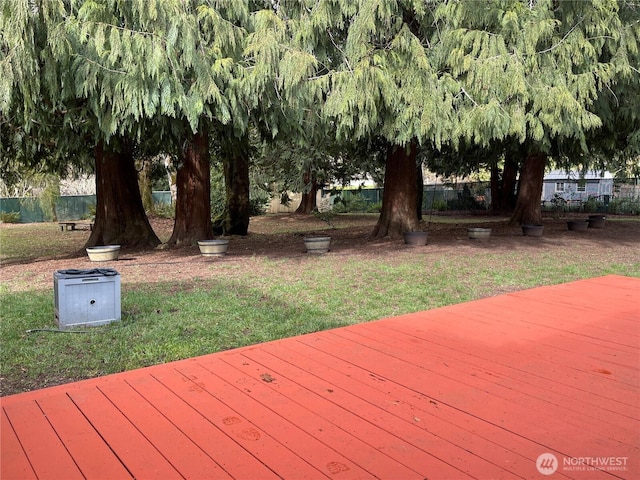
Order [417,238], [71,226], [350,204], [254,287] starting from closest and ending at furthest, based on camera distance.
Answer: [254,287]
[417,238]
[71,226]
[350,204]

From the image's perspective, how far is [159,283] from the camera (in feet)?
26.5

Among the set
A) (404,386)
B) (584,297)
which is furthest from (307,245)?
(404,386)

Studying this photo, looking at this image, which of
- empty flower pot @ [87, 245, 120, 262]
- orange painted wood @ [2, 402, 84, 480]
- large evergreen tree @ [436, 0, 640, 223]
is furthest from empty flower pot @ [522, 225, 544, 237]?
orange painted wood @ [2, 402, 84, 480]

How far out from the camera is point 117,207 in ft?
42.5

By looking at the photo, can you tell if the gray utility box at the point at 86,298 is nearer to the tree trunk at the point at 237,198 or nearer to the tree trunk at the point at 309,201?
the tree trunk at the point at 237,198

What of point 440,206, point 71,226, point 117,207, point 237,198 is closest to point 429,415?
point 117,207

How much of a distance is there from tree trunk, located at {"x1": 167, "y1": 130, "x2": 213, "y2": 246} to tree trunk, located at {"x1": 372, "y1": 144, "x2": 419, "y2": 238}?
4235 millimetres

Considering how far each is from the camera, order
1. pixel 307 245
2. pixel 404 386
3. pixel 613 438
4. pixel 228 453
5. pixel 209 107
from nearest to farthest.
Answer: pixel 228 453, pixel 613 438, pixel 404 386, pixel 209 107, pixel 307 245

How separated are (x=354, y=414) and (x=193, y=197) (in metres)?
10.1

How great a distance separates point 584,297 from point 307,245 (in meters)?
5.68

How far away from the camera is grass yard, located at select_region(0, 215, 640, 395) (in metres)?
4.73

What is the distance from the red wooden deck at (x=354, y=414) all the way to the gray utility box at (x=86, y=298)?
1.62m

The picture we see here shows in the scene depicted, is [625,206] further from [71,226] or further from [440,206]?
[71,226]

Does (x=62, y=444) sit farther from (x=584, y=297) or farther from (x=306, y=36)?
(x=306, y=36)
